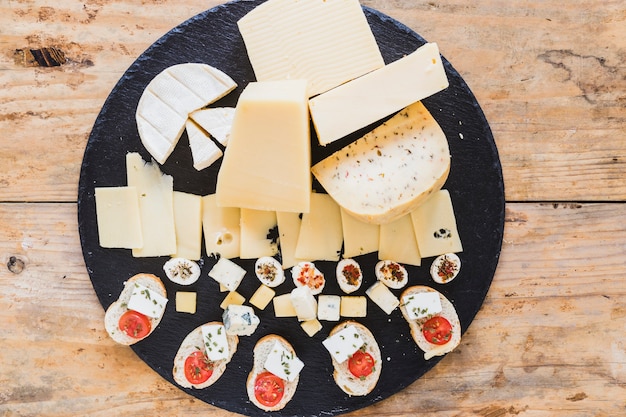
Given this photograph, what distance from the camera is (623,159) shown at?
2453mm

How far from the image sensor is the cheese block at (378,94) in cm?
216

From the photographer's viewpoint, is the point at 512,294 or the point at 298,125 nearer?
the point at 298,125

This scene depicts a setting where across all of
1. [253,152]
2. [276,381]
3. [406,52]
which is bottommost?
[276,381]

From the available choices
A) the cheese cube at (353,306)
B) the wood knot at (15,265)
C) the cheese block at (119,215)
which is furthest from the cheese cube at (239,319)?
the wood knot at (15,265)

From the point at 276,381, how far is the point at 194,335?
0.42m

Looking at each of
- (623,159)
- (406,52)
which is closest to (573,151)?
(623,159)

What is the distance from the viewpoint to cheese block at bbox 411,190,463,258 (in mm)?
2369

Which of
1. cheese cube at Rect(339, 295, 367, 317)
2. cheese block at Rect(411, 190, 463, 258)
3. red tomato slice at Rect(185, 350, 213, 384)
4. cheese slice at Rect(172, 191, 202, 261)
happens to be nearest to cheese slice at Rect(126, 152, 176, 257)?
cheese slice at Rect(172, 191, 202, 261)

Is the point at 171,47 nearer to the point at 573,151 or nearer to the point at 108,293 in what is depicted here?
the point at 108,293

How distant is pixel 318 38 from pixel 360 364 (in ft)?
4.65

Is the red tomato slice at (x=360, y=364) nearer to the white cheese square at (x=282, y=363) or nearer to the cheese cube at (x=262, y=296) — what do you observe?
the white cheese square at (x=282, y=363)

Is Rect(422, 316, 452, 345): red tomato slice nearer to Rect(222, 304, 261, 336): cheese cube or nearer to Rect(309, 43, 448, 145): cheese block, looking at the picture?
Rect(222, 304, 261, 336): cheese cube

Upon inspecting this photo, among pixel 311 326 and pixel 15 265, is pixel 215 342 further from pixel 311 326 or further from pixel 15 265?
pixel 15 265

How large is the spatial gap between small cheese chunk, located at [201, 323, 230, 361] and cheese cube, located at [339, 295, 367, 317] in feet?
1.76
